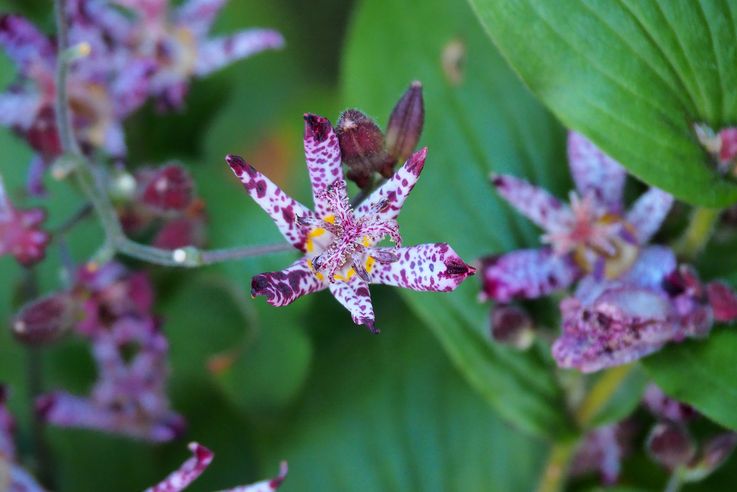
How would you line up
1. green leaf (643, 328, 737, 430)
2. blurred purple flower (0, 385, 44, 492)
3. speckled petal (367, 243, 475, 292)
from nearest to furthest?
speckled petal (367, 243, 475, 292) → green leaf (643, 328, 737, 430) → blurred purple flower (0, 385, 44, 492)

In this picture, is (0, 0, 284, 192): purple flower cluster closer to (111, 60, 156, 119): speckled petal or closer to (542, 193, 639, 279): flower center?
(111, 60, 156, 119): speckled petal

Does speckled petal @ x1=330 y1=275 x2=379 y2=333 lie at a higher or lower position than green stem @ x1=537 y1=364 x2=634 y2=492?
higher

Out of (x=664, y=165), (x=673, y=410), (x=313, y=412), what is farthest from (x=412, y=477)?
(x=664, y=165)

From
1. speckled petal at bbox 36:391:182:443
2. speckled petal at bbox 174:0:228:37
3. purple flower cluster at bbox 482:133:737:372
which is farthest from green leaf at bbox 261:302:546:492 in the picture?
speckled petal at bbox 174:0:228:37

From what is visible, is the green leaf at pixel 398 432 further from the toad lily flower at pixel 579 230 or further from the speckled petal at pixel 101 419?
the toad lily flower at pixel 579 230

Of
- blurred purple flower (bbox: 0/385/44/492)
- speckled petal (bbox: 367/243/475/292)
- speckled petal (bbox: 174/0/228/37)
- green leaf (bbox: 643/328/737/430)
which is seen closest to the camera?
speckled petal (bbox: 367/243/475/292)

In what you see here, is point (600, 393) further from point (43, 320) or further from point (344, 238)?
point (43, 320)
